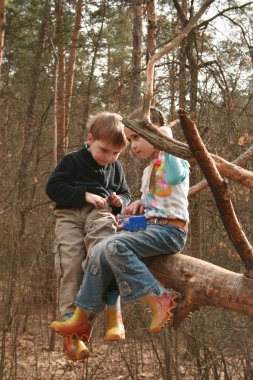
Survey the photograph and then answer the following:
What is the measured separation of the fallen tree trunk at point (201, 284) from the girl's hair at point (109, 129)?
696 mm

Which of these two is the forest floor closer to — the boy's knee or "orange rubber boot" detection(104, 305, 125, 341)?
"orange rubber boot" detection(104, 305, 125, 341)

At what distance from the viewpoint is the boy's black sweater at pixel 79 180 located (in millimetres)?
3146

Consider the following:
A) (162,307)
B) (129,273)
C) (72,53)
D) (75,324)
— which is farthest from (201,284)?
(72,53)

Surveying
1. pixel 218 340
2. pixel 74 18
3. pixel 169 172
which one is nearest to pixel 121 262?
pixel 169 172

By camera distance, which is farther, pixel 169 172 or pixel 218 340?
pixel 218 340

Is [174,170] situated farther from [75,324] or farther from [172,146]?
[75,324]

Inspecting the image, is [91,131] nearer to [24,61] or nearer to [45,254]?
[45,254]

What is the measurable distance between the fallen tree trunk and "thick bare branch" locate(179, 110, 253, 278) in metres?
0.10

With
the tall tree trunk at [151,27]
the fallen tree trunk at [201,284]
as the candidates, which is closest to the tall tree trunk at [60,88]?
the tall tree trunk at [151,27]

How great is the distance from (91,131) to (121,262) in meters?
0.82

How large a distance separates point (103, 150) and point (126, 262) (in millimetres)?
729

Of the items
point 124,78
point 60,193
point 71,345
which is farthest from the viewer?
point 124,78

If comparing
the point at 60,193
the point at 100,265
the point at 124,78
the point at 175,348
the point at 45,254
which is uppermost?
the point at 124,78

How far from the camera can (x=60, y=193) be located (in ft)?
10.3
